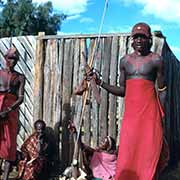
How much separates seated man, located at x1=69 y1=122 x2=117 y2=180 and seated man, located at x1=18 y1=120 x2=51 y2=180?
644 millimetres

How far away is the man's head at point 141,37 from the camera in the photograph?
5168 millimetres

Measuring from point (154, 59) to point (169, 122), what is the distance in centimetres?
464

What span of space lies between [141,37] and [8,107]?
2761 millimetres

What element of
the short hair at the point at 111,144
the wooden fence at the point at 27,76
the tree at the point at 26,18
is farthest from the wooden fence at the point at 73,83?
the tree at the point at 26,18

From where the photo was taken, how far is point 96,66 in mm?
8555

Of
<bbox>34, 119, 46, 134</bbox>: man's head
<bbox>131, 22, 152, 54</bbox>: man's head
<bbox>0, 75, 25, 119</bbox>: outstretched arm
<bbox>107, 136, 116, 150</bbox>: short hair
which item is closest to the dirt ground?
<bbox>34, 119, 46, 134</bbox>: man's head

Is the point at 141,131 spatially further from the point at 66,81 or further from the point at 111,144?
the point at 66,81

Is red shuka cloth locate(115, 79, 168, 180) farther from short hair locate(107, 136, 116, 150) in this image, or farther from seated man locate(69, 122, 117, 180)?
short hair locate(107, 136, 116, 150)

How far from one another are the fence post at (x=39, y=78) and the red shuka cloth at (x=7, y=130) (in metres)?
1.71

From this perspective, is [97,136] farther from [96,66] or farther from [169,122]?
[169,122]

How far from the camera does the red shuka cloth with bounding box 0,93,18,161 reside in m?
7.26

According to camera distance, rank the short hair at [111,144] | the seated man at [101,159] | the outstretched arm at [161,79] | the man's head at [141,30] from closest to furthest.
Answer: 1. the man's head at [141,30]
2. the outstretched arm at [161,79]
3. the seated man at [101,159]
4. the short hair at [111,144]

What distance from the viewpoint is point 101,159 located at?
7918 millimetres

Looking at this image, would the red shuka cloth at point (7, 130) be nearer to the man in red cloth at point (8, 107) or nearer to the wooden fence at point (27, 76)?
the man in red cloth at point (8, 107)
